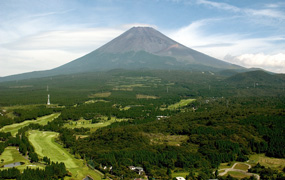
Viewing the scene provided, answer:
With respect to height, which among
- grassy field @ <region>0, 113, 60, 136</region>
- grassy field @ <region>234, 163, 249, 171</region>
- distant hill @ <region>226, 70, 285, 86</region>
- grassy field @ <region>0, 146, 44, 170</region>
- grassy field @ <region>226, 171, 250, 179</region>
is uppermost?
distant hill @ <region>226, 70, 285, 86</region>

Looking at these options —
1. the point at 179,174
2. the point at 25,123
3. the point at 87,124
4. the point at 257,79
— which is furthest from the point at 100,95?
the point at 179,174

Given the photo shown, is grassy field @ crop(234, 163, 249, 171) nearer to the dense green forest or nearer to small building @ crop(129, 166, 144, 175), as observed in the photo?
the dense green forest

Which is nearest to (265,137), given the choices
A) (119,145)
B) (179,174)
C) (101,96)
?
(179,174)

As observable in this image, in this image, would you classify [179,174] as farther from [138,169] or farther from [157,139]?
[157,139]

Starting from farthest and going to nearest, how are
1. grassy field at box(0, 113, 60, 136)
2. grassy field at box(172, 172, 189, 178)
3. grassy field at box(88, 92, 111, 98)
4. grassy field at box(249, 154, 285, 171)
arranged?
grassy field at box(88, 92, 111, 98) < grassy field at box(0, 113, 60, 136) < grassy field at box(249, 154, 285, 171) < grassy field at box(172, 172, 189, 178)

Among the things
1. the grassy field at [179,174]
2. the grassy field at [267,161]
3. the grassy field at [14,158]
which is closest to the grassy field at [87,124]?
the grassy field at [14,158]

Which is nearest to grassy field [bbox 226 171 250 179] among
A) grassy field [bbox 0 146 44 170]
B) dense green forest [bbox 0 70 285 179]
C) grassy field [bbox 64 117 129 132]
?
dense green forest [bbox 0 70 285 179]

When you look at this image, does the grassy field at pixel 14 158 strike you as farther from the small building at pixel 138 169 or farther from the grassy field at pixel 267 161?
the grassy field at pixel 267 161

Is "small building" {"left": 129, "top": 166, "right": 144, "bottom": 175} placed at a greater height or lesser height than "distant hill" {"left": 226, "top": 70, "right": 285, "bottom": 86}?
lesser
